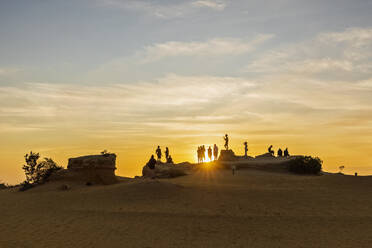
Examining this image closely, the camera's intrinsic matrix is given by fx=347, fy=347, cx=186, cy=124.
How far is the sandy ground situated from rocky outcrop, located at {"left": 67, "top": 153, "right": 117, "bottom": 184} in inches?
76.8

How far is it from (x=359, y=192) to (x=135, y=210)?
1708 cm

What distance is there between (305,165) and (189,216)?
2635 cm

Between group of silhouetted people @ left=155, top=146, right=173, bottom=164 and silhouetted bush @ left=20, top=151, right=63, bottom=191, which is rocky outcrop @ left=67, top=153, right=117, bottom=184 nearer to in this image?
silhouetted bush @ left=20, top=151, right=63, bottom=191

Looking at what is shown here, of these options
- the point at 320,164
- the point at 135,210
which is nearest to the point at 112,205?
the point at 135,210

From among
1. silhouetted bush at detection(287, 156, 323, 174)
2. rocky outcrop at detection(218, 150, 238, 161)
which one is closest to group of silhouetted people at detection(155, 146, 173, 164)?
rocky outcrop at detection(218, 150, 238, 161)

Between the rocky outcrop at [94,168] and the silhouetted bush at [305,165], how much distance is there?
74.7 ft

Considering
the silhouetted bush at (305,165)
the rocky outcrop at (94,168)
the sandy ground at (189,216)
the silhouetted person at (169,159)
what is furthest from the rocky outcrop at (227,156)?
the rocky outcrop at (94,168)

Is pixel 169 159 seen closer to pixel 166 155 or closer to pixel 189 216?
pixel 166 155

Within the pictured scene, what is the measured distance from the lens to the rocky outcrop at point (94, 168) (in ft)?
101

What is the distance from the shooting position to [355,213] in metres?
20.9

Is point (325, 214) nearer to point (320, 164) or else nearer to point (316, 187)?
point (316, 187)

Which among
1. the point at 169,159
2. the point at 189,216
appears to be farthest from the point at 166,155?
the point at 189,216

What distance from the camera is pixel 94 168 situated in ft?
101

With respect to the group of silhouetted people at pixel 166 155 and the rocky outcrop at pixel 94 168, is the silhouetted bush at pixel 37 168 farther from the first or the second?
the group of silhouetted people at pixel 166 155
